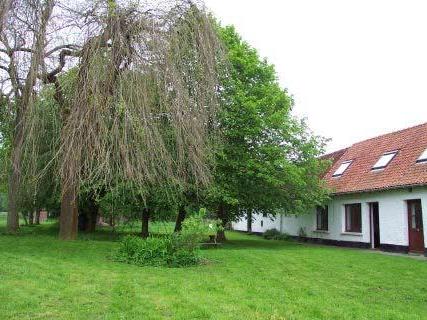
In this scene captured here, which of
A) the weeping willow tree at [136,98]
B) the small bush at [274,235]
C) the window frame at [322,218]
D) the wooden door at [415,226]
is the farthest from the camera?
the small bush at [274,235]

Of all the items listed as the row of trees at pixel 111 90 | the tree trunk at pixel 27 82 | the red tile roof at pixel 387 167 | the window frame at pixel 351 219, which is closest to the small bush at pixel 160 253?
the row of trees at pixel 111 90

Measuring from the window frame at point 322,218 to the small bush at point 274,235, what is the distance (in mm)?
3396

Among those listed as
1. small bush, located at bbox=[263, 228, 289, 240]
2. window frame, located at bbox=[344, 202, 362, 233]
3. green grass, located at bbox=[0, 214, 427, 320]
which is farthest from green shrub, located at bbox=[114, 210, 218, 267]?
small bush, located at bbox=[263, 228, 289, 240]

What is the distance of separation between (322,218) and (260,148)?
797cm

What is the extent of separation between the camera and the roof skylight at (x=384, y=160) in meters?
20.2

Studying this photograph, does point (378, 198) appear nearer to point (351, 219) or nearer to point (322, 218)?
point (351, 219)

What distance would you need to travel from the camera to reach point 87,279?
8664mm

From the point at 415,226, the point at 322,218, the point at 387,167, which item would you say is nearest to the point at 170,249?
the point at 415,226

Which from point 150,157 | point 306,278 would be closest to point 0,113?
point 150,157

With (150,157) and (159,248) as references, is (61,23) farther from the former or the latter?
(159,248)

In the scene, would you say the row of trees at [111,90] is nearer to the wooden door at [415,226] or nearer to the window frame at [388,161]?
the wooden door at [415,226]

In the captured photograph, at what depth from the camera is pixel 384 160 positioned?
20.5 m

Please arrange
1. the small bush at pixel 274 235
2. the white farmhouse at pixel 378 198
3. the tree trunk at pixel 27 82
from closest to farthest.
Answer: the tree trunk at pixel 27 82, the white farmhouse at pixel 378 198, the small bush at pixel 274 235

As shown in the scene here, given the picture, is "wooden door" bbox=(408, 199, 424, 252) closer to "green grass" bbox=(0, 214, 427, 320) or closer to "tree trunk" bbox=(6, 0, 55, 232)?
"green grass" bbox=(0, 214, 427, 320)
